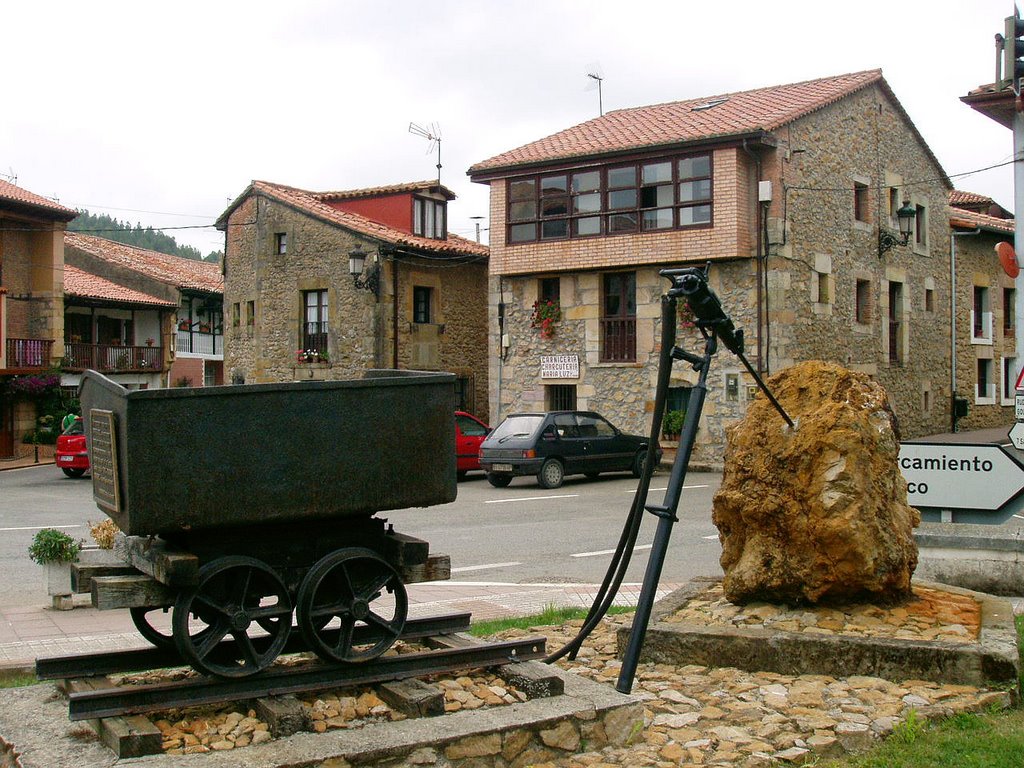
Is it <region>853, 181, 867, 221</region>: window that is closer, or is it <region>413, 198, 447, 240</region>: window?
<region>853, 181, 867, 221</region>: window

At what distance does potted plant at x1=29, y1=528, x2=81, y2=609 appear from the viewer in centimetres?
848

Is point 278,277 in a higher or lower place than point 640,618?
higher

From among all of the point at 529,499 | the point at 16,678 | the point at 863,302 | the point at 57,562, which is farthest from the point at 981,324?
the point at 16,678

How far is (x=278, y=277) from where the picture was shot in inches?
1257

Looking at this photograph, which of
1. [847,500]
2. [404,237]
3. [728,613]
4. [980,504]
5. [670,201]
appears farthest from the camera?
[404,237]

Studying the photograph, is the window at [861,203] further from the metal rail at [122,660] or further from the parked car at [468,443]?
the metal rail at [122,660]

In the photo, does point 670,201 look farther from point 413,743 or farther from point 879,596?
point 413,743

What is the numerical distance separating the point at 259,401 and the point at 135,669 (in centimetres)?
137

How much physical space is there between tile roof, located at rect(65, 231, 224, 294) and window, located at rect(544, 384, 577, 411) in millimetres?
22587

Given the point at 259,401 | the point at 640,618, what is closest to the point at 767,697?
the point at 640,618

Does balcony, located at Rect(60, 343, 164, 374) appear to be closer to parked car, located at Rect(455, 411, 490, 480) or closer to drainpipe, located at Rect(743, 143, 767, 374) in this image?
parked car, located at Rect(455, 411, 490, 480)

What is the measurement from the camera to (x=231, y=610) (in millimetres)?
4418

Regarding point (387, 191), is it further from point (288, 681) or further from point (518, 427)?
point (288, 681)

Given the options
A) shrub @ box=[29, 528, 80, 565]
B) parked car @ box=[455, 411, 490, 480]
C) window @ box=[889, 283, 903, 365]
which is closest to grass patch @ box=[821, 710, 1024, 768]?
shrub @ box=[29, 528, 80, 565]
